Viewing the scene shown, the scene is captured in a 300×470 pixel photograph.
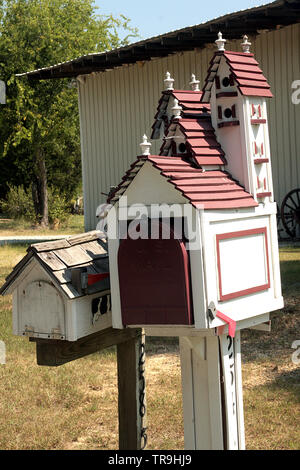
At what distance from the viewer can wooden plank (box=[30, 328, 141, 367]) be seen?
10.2 ft

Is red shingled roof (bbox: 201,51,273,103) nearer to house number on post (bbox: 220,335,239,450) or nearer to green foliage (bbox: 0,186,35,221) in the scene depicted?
house number on post (bbox: 220,335,239,450)

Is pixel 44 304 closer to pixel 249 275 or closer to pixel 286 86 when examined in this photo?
pixel 249 275

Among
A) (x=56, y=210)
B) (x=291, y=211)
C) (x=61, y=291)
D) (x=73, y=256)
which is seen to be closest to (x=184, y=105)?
(x=73, y=256)

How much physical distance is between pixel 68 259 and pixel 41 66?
25666mm

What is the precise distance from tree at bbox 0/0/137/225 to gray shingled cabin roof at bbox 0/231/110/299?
79.1 feet

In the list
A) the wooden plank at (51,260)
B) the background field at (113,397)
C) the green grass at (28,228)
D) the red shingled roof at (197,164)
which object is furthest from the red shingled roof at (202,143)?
the green grass at (28,228)

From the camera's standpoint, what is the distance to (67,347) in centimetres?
312

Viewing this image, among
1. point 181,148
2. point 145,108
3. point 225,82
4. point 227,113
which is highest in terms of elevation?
point 145,108

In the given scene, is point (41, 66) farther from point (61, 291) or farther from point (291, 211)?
point (61, 291)

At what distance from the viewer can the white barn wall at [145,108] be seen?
13.9 m

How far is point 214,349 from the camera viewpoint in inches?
124

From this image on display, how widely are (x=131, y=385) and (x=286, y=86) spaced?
447 inches

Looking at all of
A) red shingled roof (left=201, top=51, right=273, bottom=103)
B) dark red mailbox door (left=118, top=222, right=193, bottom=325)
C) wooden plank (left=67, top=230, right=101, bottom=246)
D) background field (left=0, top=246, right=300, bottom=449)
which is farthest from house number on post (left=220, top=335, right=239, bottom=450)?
background field (left=0, top=246, right=300, bottom=449)

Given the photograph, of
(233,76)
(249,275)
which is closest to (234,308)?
(249,275)
